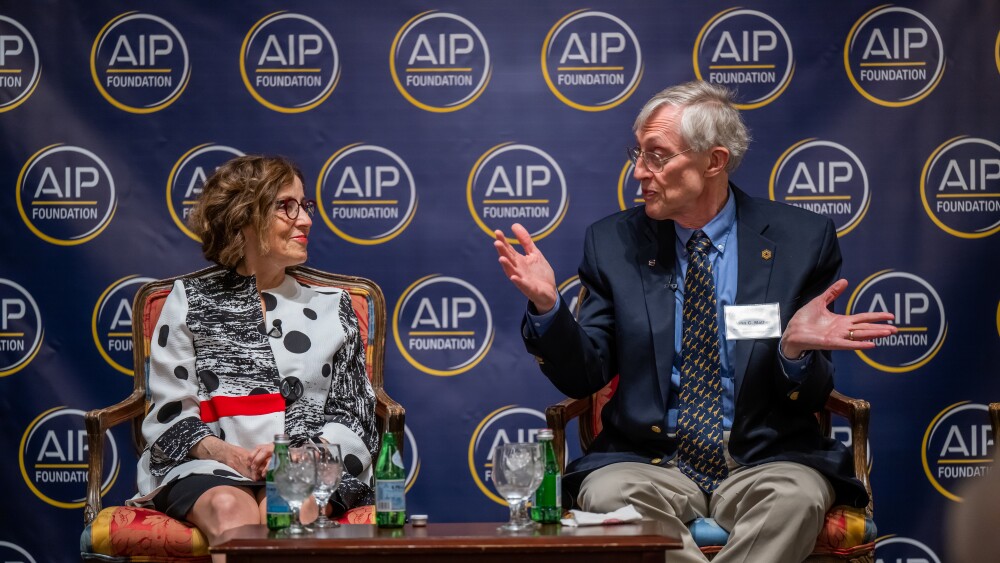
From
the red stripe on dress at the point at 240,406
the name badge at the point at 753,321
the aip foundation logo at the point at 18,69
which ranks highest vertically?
the aip foundation logo at the point at 18,69

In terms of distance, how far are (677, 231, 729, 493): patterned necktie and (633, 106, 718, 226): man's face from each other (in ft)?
0.68

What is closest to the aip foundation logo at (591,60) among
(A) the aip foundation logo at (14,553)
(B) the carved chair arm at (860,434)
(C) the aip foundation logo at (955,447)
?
(B) the carved chair arm at (860,434)

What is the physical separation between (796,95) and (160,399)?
9.12 feet

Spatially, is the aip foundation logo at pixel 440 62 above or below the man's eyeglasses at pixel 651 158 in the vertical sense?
above

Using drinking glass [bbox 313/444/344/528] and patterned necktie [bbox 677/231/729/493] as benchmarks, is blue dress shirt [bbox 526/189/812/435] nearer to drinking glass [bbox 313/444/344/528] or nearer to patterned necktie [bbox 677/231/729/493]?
patterned necktie [bbox 677/231/729/493]

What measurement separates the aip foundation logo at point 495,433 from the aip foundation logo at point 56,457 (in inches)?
60.4

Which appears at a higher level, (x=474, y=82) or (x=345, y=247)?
(x=474, y=82)

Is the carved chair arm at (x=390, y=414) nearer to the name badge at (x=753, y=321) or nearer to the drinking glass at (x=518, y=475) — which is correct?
the drinking glass at (x=518, y=475)

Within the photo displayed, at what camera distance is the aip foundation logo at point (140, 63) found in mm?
4414

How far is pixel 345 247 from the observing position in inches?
173

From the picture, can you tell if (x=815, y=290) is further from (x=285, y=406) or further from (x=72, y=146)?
(x=72, y=146)

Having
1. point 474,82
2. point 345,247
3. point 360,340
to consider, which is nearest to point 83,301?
point 345,247

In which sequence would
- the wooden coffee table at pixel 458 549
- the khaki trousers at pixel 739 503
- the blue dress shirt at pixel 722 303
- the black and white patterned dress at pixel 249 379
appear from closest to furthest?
the wooden coffee table at pixel 458 549 < the khaki trousers at pixel 739 503 < the blue dress shirt at pixel 722 303 < the black and white patterned dress at pixel 249 379

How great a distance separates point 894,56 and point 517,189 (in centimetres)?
166
